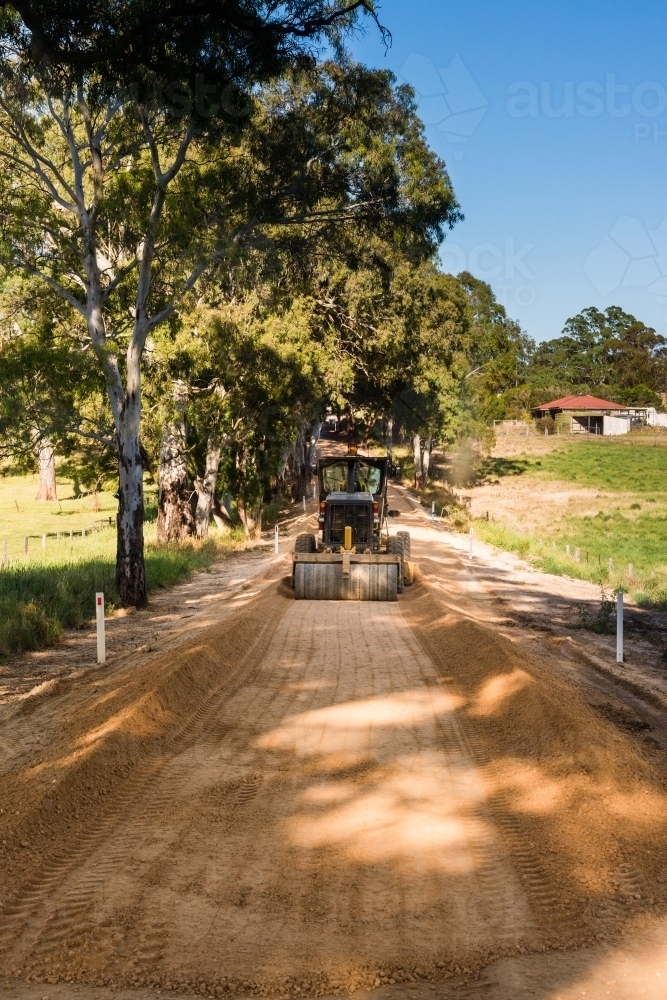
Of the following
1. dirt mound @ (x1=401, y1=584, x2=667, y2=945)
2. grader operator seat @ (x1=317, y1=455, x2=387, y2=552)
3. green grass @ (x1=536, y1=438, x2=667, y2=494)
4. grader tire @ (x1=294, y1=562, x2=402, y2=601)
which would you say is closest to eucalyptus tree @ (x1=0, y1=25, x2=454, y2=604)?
grader tire @ (x1=294, y1=562, x2=402, y2=601)

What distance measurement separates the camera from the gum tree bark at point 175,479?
1297 inches

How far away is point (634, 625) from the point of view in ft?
68.7

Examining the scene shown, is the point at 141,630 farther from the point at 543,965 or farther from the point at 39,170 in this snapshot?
the point at 543,965

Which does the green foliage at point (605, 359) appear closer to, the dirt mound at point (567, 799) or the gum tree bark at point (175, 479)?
the gum tree bark at point (175, 479)

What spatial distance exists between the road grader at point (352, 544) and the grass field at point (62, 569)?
4149 millimetres

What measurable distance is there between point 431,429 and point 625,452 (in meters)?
44.6

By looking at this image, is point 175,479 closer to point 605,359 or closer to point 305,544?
point 305,544

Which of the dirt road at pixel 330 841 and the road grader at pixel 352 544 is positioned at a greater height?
the road grader at pixel 352 544

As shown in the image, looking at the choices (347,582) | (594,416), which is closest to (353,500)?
(347,582)

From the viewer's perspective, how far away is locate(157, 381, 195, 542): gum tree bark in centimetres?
3294

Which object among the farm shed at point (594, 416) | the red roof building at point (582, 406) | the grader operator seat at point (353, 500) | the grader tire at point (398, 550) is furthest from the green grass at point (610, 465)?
the grader operator seat at point (353, 500)

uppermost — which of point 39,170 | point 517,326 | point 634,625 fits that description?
point 517,326

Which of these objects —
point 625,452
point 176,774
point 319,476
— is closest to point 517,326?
point 625,452

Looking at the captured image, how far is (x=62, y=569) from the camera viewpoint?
80.6ft
